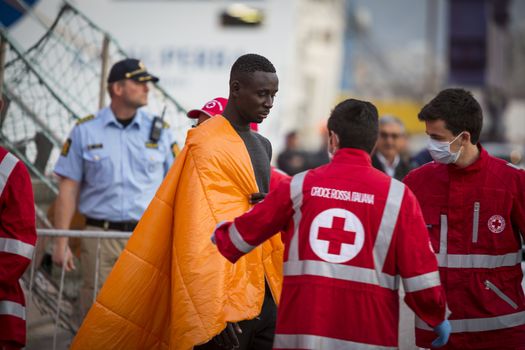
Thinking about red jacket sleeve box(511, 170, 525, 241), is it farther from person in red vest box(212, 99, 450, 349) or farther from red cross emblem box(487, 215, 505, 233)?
person in red vest box(212, 99, 450, 349)

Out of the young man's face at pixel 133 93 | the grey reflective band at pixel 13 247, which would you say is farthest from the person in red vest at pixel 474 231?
the young man's face at pixel 133 93

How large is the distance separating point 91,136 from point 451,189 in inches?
118

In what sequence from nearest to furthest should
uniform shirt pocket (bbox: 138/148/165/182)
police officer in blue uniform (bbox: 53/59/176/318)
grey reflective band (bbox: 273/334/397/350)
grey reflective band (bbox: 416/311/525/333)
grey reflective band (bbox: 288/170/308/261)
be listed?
grey reflective band (bbox: 273/334/397/350) → grey reflective band (bbox: 288/170/308/261) → grey reflective band (bbox: 416/311/525/333) → police officer in blue uniform (bbox: 53/59/176/318) → uniform shirt pocket (bbox: 138/148/165/182)

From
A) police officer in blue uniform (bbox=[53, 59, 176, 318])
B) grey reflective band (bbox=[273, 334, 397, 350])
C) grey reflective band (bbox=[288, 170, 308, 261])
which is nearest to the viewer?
grey reflective band (bbox=[273, 334, 397, 350])

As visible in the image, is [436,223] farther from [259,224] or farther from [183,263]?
[183,263]

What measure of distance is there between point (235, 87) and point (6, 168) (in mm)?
1199

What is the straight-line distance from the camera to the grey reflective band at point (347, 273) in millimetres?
3438

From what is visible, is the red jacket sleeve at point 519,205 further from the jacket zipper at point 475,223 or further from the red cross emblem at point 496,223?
the jacket zipper at point 475,223

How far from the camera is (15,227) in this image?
410cm

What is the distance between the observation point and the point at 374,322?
11.2 feet

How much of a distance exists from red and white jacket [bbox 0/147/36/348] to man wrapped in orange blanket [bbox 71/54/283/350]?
0.35 meters

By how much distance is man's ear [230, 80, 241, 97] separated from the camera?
14.0 feet

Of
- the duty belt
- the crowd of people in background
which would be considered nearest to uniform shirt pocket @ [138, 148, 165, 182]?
the duty belt

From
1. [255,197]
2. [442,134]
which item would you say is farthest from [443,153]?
[255,197]
